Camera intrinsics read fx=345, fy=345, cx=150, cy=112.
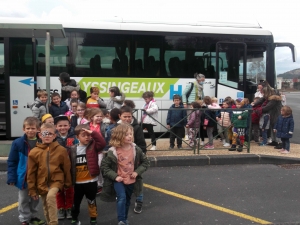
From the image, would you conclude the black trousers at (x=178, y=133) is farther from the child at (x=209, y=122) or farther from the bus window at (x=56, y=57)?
the bus window at (x=56, y=57)

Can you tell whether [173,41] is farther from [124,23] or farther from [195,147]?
[195,147]

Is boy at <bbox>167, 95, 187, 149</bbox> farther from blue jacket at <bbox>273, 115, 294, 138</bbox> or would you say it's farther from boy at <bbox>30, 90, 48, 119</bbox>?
boy at <bbox>30, 90, 48, 119</bbox>

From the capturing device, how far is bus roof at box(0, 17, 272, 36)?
9.67 m

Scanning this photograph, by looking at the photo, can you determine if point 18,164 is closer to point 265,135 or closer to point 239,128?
point 239,128

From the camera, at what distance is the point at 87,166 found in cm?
422

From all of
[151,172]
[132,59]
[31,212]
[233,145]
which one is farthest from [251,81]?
[31,212]

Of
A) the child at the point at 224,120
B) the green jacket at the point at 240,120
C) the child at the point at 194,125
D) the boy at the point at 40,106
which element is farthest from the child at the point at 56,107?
the green jacket at the point at 240,120

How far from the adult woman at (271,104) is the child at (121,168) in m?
5.53

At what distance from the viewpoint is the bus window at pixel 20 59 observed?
9398 millimetres

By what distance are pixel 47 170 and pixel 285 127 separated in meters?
6.02

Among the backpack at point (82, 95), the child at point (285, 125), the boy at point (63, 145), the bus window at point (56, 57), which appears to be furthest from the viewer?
the bus window at point (56, 57)

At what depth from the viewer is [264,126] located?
9.07 meters

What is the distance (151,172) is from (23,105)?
4535mm

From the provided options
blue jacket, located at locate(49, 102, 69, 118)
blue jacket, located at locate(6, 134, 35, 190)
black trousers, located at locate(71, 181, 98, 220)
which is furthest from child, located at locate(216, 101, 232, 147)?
blue jacket, located at locate(6, 134, 35, 190)
